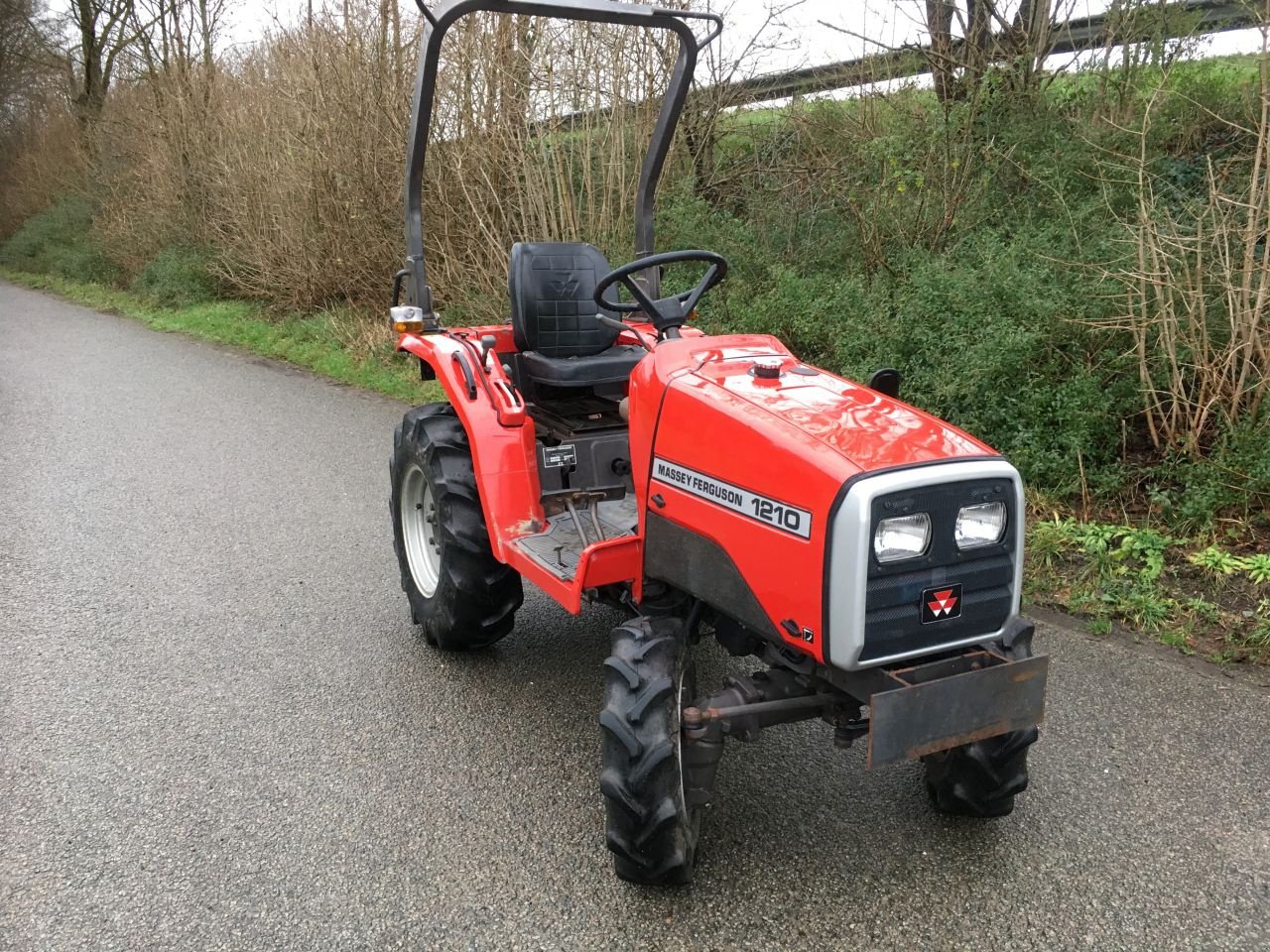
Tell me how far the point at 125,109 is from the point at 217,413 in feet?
49.1

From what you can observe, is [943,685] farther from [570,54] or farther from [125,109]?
[125,109]

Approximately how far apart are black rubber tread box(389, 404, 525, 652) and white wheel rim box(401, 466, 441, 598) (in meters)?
0.18

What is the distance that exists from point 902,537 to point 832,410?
42 cm

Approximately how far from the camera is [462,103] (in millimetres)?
9398

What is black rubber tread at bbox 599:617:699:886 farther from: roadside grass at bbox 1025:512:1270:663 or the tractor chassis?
roadside grass at bbox 1025:512:1270:663

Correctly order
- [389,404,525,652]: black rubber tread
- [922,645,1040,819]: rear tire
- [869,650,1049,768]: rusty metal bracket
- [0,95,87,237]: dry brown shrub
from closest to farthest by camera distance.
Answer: [869,650,1049,768]: rusty metal bracket, [922,645,1040,819]: rear tire, [389,404,525,652]: black rubber tread, [0,95,87,237]: dry brown shrub

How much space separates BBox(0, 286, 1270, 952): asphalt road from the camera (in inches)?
94.7

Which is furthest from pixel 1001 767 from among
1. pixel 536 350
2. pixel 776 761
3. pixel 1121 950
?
pixel 536 350

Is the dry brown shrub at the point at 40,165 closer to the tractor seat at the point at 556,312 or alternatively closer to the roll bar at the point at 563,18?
the roll bar at the point at 563,18

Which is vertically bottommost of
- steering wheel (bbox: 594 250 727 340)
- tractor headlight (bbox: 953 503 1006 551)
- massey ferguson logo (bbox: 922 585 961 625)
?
massey ferguson logo (bbox: 922 585 961 625)

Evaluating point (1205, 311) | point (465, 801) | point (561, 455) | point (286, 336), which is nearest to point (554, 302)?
point (561, 455)

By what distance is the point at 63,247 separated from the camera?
72.1ft

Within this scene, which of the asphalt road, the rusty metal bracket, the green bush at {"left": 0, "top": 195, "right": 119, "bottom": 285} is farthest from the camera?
the green bush at {"left": 0, "top": 195, "right": 119, "bottom": 285}

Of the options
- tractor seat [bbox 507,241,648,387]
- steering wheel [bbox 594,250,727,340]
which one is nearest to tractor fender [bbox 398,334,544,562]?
tractor seat [bbox 507,241,648,387]
